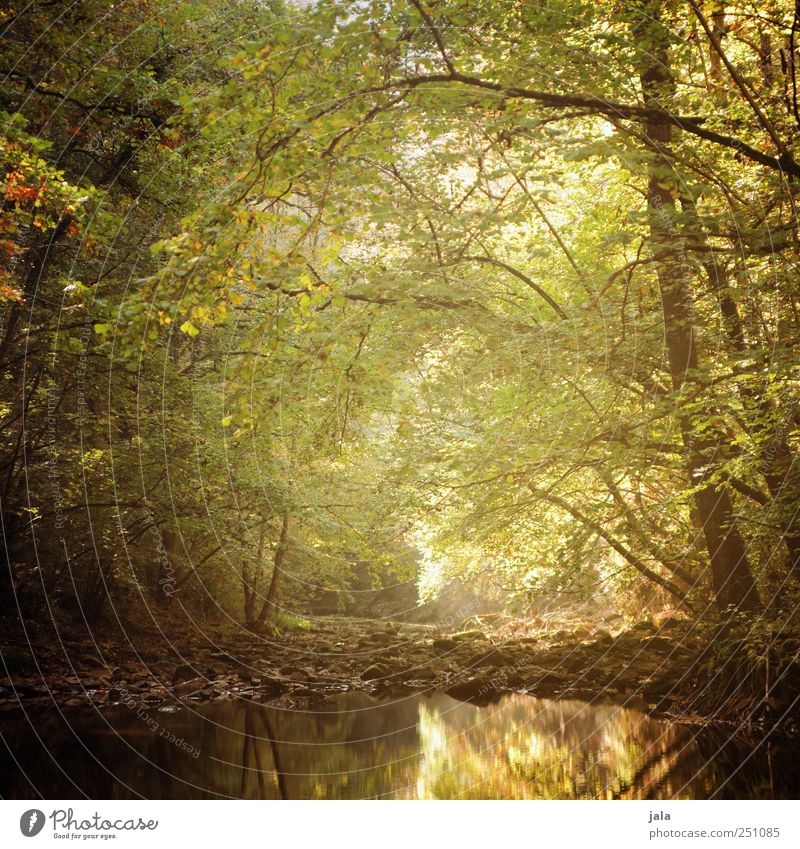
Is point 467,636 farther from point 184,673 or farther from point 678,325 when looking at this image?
point 678,325

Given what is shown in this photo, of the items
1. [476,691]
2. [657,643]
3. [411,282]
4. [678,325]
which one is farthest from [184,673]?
[678,325]

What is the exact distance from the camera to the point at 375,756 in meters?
6.45

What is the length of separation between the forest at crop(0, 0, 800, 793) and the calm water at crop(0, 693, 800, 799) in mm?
773

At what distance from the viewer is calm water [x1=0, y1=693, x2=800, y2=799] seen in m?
5.35

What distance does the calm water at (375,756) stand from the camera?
5352 mm

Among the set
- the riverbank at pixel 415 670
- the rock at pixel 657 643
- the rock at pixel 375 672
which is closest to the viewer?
the riverbank at pixel 415 670

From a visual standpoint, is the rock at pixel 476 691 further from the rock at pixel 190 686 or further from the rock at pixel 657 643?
the rock at pixel 190 686

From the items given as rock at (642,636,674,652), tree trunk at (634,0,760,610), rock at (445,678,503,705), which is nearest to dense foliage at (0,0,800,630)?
tree trunk at (634,0,760,610)

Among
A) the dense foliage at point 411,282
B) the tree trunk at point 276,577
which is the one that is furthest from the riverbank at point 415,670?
the dense foliage at point 411,282

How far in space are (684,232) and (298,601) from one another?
1169cm

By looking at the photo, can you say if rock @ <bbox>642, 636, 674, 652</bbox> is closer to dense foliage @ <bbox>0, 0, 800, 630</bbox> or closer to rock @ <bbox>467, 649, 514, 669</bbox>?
dense foliage @ <bbox>0, 0, 800, 630</bbox>

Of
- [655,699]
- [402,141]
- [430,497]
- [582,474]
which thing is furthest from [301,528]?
[402,141]

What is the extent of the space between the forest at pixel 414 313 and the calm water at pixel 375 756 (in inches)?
30.4

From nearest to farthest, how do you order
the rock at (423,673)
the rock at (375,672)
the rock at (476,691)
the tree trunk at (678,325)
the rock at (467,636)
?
the tree trunk at (678,325) → the rock at (476,691) → the rock at (423,673) → the rock at (375,672) → the rock at (467,636)
